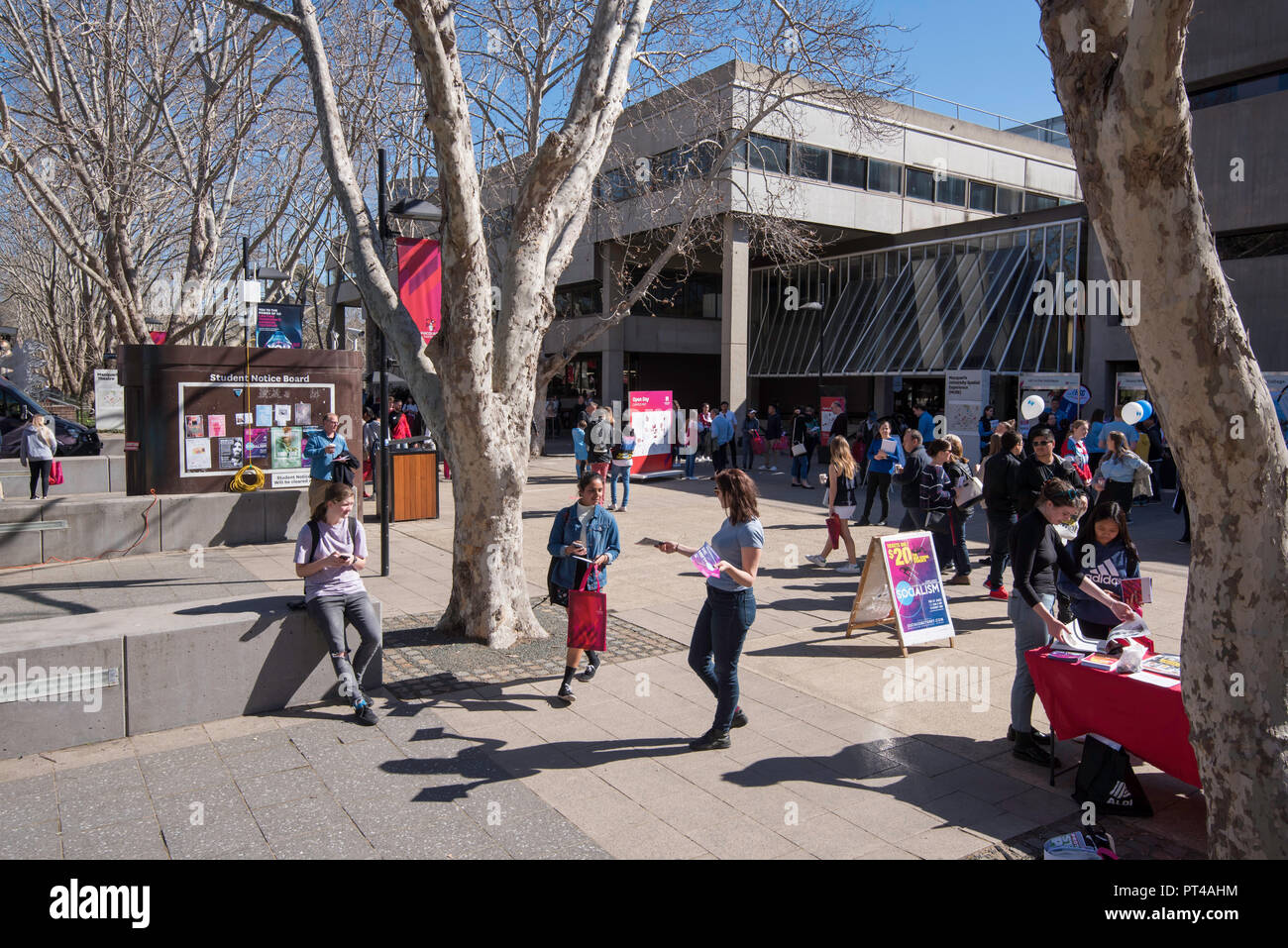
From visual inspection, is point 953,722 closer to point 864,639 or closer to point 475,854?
point 864,639

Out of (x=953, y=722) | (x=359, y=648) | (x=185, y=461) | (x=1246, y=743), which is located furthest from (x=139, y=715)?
(x=185, y=461)

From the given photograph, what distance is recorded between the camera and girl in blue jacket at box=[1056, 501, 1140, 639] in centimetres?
600

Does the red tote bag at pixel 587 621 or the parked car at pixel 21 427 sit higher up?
the parked car at pixel 21 427

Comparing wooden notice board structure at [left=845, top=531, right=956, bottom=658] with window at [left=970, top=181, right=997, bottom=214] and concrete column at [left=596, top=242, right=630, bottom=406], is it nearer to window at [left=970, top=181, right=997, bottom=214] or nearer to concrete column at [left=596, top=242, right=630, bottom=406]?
concrete column at [left=596, top=242, right=630, bottom=406]

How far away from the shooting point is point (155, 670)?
584 cm

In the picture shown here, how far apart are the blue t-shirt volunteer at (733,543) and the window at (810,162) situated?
2639 centimetres

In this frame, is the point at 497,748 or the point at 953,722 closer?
the point at 497,748

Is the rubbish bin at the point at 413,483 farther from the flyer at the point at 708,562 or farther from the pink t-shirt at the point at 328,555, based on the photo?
the flyer at the point at 708,562

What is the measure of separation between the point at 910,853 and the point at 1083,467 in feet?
29.0

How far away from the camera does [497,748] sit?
A: 5695 millimetres

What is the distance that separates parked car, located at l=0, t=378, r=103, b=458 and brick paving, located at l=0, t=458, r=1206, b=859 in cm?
1737

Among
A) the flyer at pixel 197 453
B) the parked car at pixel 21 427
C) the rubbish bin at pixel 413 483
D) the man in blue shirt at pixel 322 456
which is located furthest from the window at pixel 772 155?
the flyer at pixel 197 453

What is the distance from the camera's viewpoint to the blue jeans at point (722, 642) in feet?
18.3

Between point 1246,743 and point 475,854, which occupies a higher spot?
point 1246,743
